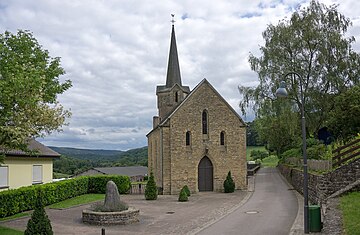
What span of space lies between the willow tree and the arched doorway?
7.33 meters

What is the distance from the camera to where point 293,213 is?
21.3 m

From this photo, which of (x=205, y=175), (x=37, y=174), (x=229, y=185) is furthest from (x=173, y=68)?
(x=37, y=174)

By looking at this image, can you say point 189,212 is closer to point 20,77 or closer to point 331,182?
point 331,182

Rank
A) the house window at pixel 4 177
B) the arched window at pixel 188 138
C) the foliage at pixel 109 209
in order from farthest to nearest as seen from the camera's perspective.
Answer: the arched window at pixel 188 138
the house window at pixel 4 177
the foliage at pixel 109 209

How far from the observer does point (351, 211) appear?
552 inches

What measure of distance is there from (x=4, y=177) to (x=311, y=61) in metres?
27.2

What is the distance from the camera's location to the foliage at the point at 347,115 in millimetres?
30156

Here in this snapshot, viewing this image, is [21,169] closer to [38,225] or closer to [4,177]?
[4,177]

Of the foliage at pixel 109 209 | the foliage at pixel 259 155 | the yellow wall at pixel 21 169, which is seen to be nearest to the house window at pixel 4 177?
the yellow wall at pixel 21 169

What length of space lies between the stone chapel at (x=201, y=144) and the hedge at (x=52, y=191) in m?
5.00

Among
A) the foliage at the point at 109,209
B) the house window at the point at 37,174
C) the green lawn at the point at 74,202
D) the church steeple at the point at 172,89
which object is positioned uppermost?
the church steeple at the point at 172,89

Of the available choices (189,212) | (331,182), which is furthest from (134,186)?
(331,182)

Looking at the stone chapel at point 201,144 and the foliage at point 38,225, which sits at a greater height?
the stone chapel at point 201,144

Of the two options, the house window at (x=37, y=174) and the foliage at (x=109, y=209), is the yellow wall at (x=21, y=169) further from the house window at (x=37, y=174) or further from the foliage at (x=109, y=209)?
the foliage at (x=109, y=209)
